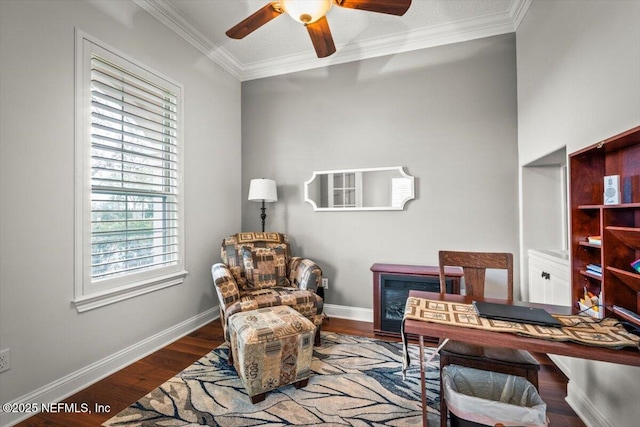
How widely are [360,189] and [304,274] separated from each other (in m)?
1.13

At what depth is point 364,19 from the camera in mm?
2732

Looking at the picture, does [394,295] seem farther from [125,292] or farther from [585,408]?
[125,292]

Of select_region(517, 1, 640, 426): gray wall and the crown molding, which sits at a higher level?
the crown molding

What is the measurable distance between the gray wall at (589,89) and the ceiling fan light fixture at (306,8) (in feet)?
4.63

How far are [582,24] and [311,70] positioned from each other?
2.48 m

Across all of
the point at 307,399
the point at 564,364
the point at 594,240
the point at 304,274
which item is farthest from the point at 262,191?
the point at 564,364

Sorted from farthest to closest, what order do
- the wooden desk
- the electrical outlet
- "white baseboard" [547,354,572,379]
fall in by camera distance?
"white baseboard" [547,354,572,379] < the electrical outlet < the wooden desk

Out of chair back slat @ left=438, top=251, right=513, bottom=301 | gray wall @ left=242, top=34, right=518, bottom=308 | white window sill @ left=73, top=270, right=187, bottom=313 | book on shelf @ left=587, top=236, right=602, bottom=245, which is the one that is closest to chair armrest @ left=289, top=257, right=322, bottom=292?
gray wall @ left=242, top=34, right=518, bottom=308

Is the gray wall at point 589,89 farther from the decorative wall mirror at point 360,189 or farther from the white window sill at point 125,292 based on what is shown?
the white window sill at point 125,292

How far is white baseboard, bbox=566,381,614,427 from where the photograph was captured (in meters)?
1.51

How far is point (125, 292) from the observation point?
7.47 ft

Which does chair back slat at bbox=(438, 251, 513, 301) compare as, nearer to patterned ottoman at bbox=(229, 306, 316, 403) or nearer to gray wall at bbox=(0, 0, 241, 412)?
patterned ottoman at bbox=(229, 306, 316, 403)

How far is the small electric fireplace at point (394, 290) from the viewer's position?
2711 millimetres

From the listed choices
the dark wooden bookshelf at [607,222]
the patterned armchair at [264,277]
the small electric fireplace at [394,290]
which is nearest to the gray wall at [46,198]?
the patterned armchair at [264,277]
